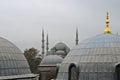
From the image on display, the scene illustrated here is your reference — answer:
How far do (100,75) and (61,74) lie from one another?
3349 millimetres

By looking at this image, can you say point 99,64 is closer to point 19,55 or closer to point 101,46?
point 101,46

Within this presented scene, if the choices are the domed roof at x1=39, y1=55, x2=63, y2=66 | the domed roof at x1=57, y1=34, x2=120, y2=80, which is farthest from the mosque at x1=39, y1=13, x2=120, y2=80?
the domed roof at x1=39, y1=55, x2=63, y2=66

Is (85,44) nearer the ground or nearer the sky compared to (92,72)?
nearer the sky

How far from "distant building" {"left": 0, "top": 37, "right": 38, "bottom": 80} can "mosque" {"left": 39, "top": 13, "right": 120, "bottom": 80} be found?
273 cm

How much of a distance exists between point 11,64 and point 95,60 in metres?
6.15

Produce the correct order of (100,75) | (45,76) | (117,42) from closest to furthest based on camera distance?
(100,75) < (117,42) < (45,76)

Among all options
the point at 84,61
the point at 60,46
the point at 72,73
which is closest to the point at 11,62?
the point at 72,73

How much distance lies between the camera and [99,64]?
866 inches

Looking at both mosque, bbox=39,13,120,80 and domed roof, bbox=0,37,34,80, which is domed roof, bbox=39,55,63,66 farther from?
mosque, bbox=39,13,120,80

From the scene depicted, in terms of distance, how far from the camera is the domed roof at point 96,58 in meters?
21.8

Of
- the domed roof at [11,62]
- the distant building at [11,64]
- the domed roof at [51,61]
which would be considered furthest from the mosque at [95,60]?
the domed roof at [51,61]

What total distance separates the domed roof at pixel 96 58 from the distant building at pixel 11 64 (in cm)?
274

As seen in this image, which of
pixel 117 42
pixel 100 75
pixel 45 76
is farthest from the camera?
pixel 45 76

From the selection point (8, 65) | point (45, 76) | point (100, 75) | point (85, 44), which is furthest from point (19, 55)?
point (45, 76)
